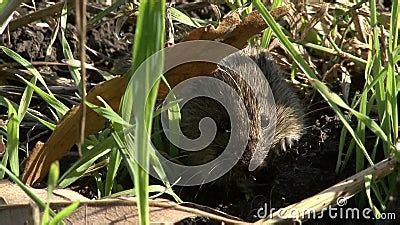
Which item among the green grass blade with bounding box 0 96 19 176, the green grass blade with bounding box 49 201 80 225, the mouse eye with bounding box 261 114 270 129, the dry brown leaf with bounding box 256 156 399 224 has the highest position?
the green grass blade with bounding box 0 96 19 176

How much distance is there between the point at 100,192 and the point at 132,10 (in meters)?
0.79

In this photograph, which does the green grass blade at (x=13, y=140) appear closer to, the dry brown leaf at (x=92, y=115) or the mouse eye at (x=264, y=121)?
the dry brown leaf at (x=92, y=115)

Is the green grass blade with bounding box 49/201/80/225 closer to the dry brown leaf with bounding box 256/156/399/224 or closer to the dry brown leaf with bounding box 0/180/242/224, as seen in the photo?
the dry brown leaf with bounding box 0/180/242/224

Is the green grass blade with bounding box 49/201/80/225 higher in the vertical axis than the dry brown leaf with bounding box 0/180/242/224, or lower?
higher

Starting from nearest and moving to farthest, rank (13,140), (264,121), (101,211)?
(101,211)
(13,140)
(264,121)

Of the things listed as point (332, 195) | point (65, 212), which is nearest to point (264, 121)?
point (332, 195)

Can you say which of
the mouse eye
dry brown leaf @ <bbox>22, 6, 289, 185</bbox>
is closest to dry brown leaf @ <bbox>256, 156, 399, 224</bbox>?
dry brown leaf @ <bbox>22, 6, 289, 185</bbox>

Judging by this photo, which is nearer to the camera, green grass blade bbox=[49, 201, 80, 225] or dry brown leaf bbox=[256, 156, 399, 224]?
green grass blade bbox=[49, 201, 80, 225]

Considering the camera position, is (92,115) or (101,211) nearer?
(101,211)

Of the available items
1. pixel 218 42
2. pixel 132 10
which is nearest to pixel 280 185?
pixel 218 42

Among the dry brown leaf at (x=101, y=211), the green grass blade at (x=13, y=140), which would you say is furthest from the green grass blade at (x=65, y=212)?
the green grass blade at (x=13, y=140)

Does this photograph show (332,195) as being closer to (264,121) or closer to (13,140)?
(264,121)

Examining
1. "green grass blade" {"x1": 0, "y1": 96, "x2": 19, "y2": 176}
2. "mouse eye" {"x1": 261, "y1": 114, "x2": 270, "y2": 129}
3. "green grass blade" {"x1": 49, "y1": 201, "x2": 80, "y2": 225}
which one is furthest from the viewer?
"mouse eye" {"x1": 261, "y1": 114, "x2": 270, "y2": 129}

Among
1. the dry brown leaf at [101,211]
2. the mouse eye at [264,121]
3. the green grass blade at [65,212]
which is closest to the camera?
the green grass blade at [65,212]
